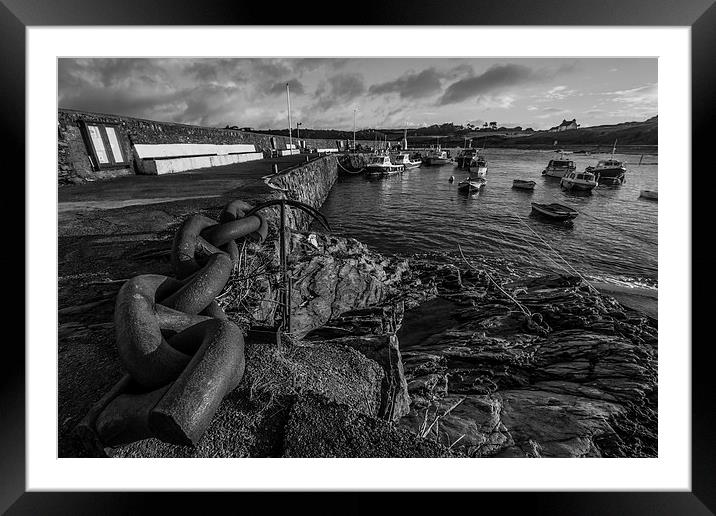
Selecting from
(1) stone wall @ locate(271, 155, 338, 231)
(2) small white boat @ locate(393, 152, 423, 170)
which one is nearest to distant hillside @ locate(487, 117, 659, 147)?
(1) stone wall @ locate(271, 155, 338, 231)

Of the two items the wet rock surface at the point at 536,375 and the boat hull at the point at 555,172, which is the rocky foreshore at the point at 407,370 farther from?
the boat hull at the point at 555,172

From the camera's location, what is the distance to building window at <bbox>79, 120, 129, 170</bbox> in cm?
845

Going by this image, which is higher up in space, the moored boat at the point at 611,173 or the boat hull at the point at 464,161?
the boat hull at the point at 464,161

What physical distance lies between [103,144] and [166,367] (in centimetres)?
1070

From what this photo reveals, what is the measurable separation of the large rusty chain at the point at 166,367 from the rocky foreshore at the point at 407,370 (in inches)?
14.4

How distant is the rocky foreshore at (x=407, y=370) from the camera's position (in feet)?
5.94

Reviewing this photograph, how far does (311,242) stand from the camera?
6340 mm

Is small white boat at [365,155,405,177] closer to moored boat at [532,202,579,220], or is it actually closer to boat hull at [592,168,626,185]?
boat hull at [592,168,626,185]

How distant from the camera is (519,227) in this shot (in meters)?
14.4

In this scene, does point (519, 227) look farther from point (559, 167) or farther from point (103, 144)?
point (559, 167)

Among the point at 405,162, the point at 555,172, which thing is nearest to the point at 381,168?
the point at 405,162
